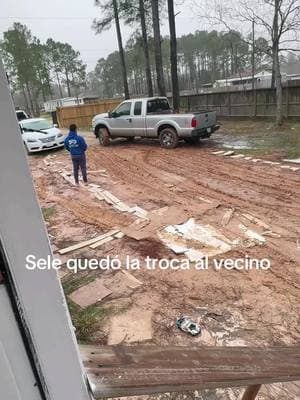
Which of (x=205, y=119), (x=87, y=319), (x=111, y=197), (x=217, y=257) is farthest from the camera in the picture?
(x=205, y=119)

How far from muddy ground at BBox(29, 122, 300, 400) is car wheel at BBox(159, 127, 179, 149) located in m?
1.49

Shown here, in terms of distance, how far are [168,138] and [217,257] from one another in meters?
8.35

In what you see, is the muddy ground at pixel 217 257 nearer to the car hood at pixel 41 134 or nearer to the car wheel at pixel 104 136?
the car hood at pixel 41 134

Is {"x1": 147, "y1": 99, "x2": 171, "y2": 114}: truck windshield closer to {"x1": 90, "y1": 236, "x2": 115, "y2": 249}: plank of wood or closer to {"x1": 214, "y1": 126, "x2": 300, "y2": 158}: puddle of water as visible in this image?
{"x1": 214, "y1": 126, "x2": 300, "y2": 158}: puddle of water

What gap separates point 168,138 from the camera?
12.5 meters

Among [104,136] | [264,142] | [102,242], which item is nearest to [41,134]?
[104,136]

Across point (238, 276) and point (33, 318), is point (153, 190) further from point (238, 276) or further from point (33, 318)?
point (33, 318)

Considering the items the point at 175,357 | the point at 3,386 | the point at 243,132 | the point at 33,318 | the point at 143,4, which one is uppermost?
the point at 143,4

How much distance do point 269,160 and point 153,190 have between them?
13.3 feet

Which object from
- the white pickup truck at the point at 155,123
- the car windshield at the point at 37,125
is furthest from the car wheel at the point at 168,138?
the car windshield at the point at 37,125

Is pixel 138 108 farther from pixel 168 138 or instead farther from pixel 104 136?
pixel 104 136

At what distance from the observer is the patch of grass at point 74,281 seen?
4297 mm

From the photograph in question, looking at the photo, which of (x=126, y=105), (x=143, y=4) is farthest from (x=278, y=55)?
(x=143, y=4)

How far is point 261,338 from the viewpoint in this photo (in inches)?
129
